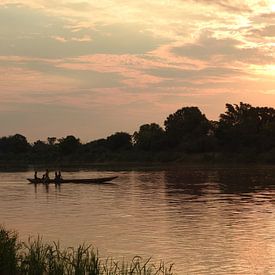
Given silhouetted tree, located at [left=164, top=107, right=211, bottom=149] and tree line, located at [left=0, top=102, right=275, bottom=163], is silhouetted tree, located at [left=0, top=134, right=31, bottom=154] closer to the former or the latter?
tree line, located at [left=0, top=102, right=275, bottom=163]

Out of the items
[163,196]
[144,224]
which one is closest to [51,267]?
[144,224]

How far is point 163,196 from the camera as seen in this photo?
4756 cm

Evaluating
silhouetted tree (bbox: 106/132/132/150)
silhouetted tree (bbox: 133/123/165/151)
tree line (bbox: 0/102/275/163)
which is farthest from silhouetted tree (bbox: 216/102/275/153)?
silhouetted tree (bbox: 106/132/132/150)

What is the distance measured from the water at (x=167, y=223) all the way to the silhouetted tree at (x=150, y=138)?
8068 centimetres

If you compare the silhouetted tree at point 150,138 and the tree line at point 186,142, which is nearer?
the tree line at point 186,142

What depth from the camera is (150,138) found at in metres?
137

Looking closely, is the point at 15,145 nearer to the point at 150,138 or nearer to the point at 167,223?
the point at 150,138

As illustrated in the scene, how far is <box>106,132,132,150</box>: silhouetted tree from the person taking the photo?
147m

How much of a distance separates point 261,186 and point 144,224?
30.5 m

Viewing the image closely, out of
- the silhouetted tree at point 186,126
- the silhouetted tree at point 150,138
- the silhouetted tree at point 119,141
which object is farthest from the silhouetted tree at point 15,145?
the silhouetted tree at point 186,126

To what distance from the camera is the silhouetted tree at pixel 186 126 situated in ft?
421

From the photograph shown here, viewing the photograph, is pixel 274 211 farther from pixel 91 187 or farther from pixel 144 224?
pixel 91 187

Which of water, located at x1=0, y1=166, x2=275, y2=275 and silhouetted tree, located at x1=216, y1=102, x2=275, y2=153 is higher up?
silhouetted tree, located at x1=216, y1=102, x2=275, y2=153

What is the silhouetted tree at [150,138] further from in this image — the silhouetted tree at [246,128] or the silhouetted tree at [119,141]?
the silhouetted tree at [246,128]
